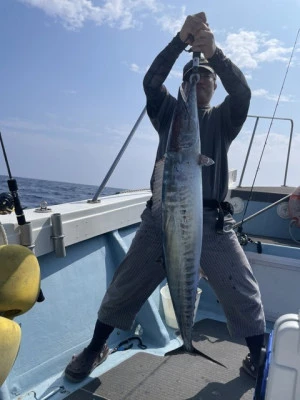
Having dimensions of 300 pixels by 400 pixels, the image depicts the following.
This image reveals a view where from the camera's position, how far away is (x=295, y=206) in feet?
15.9

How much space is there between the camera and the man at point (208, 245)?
2.62 m

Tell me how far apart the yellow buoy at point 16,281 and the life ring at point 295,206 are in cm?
378

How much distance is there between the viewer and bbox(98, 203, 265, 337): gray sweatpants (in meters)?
2.64

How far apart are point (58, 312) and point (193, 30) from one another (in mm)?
2262

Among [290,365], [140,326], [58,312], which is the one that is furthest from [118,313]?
[290,365]

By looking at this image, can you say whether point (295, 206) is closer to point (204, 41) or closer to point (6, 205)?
point (204, 41)

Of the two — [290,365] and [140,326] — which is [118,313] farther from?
[290,365]

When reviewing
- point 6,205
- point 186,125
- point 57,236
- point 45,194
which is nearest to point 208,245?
point 186,125

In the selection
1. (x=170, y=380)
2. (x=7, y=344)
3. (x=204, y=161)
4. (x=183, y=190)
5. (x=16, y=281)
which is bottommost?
(x=170, y=380)

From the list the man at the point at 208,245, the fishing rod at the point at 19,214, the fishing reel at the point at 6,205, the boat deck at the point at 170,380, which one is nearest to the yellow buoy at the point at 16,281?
the fishing rod at the point at 19,214

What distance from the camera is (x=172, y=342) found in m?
3.44

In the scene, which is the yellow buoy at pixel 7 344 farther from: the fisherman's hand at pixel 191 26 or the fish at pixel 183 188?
the fisherman's hand at pixel 191 26

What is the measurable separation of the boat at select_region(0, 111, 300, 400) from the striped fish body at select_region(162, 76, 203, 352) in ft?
2.56

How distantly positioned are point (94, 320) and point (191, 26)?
8.00 ft
